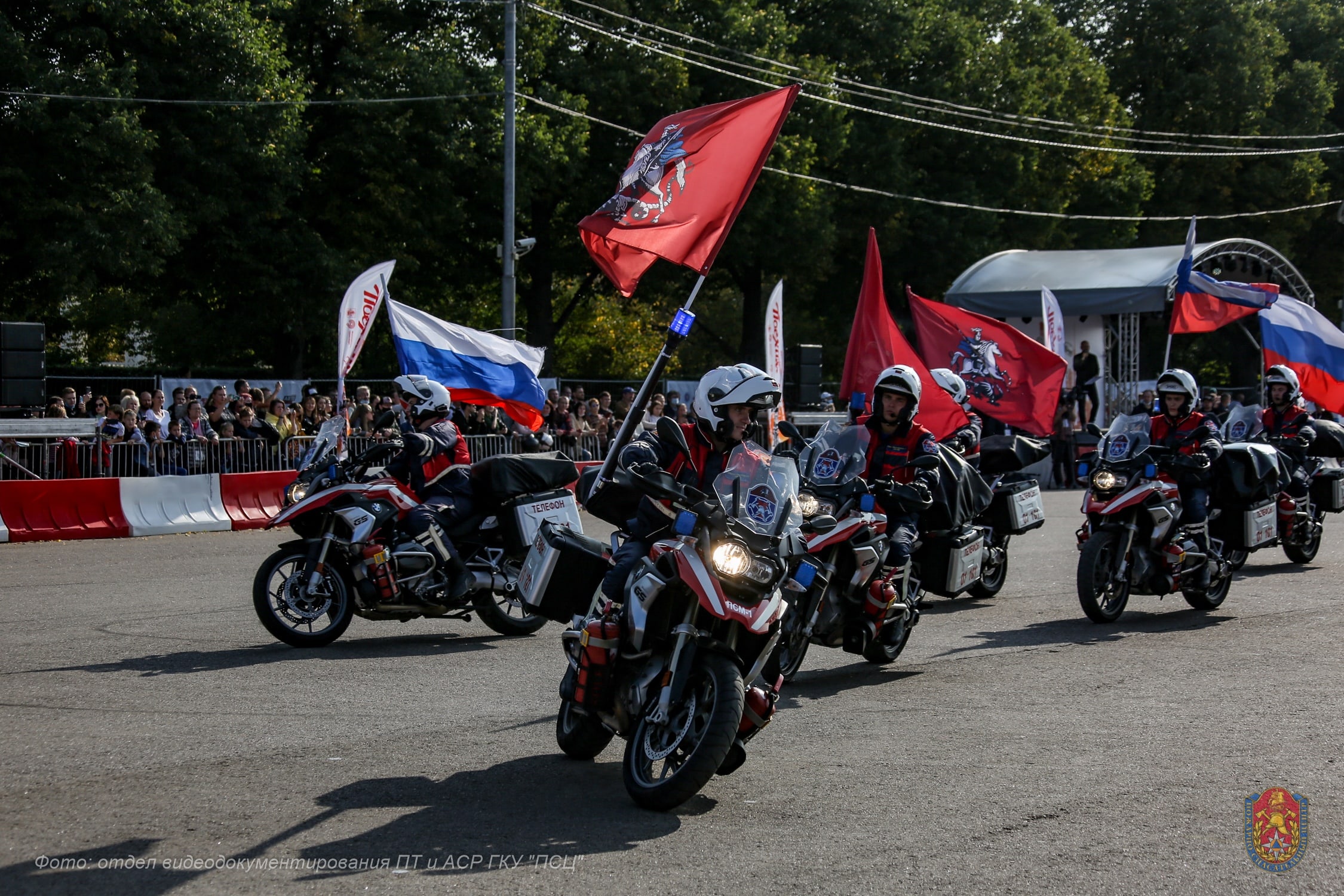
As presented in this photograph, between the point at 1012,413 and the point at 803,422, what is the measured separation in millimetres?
9396

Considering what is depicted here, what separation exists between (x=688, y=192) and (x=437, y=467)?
2730 mm

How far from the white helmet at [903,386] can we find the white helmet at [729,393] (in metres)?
3.15

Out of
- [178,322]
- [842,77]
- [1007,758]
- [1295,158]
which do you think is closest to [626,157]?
[842,77]

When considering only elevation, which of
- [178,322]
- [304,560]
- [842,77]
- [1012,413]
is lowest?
[304,560]

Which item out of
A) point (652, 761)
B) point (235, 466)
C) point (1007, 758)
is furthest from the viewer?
point (235, 466)

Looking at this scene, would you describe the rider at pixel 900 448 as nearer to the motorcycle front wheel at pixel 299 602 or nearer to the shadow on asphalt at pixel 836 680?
the shadow on asphalt at pixel 836 680

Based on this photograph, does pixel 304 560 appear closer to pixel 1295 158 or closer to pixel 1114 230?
pixel 1114 230

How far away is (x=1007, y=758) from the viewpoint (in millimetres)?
6402

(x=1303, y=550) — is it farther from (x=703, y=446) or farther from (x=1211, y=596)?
(x=703, y=446)

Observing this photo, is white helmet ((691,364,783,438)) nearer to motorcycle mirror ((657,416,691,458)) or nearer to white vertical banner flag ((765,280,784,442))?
motorcycle mirror ((657,416,691,458))

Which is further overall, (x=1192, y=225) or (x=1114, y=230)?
(x=1114, y=230)

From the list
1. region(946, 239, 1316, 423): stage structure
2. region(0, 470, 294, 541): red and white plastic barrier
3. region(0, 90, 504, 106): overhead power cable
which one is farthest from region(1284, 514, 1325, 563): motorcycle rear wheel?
region(0, 90, 504, 106): overhead power cable

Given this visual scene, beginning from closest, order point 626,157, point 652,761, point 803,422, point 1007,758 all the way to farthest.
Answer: point 652,761, point 1007,758, point 803,422, point 626,157

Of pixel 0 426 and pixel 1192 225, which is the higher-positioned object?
pixel 1192 225
